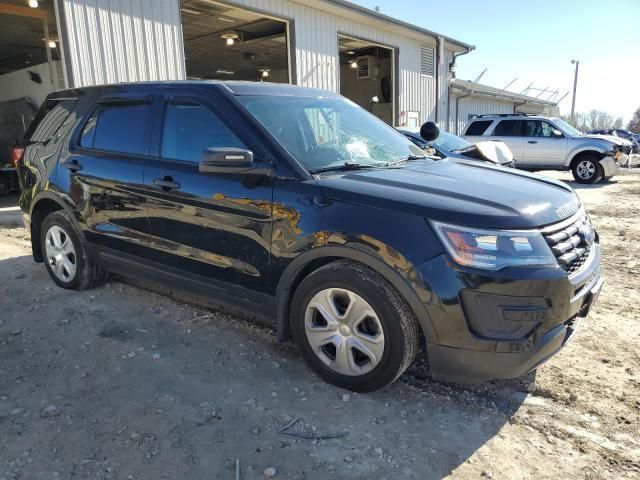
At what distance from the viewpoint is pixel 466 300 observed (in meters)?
2.44

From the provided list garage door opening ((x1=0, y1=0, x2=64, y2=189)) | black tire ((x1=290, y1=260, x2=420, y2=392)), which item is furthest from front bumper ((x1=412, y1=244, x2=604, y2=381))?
garage door opening ((x1=0, y1=0, x2=64, y2=189))

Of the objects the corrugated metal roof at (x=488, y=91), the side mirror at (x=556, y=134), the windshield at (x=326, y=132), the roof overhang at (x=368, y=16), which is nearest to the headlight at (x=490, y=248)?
the windshield at (x=326, y=132)

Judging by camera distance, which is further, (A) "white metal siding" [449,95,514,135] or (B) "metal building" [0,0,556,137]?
(A) "white metal siding" [449,95,514,135]

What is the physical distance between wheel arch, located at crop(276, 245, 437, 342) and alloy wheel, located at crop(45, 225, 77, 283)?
8.00 ft

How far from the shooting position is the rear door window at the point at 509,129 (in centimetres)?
1448

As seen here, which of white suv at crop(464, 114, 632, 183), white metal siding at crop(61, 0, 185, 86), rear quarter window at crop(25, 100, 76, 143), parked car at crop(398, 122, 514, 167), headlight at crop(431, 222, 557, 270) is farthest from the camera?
white suv at crop(464, 114, 632, 183)

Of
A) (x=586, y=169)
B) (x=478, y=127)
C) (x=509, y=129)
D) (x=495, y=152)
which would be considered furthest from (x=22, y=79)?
(x=586, y=169)

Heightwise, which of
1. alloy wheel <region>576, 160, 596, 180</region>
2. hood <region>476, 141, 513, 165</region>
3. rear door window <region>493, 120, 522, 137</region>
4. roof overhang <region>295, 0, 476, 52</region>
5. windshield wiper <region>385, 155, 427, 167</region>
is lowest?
alloy wheel <region>576, 160, 596, 180</region>

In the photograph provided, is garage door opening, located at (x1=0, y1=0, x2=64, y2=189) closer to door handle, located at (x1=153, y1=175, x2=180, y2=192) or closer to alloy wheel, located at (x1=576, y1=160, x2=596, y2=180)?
door handle, located at (x1=153, y1=175, x2=180, y2=192)

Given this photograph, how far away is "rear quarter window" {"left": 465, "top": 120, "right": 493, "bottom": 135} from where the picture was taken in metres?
14.7

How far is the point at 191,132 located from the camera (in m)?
3.52

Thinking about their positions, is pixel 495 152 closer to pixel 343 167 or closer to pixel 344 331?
pixel 343 167

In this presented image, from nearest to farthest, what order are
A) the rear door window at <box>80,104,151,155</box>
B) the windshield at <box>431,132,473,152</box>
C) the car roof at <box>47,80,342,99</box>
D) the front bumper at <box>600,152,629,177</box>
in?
1. the car roof at <box>47,80,342,99</box>
2. the rear door window at <box>80,104,151,155</box>
3. the windshield at <box>431,132,473,152</box>
4. the front bumper at <box>600,152,629,177</box>

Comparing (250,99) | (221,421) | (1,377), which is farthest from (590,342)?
(1,377)
